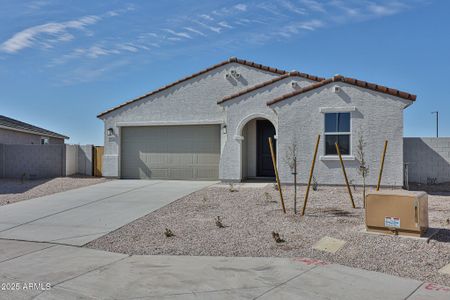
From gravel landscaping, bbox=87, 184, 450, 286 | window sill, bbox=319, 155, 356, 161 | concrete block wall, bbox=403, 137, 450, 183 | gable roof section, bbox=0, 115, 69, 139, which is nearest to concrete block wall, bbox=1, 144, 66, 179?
gable roof section, bbox=0, 115, 69, 139

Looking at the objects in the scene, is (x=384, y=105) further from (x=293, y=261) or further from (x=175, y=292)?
(x=175, y=292)

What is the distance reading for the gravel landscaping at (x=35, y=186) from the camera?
14425mm

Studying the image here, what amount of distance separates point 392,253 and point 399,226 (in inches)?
35.7

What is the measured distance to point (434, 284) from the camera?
5.29 metres

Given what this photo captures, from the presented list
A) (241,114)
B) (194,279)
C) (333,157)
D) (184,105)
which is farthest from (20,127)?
(194,279)

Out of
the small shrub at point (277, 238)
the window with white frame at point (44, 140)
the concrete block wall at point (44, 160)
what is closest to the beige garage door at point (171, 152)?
the concrete block wall at point (44, 160)

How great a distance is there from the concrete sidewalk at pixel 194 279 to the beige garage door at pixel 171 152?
10.8 metres

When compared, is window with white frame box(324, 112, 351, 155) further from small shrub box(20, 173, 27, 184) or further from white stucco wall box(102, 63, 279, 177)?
small shrub box(20, 173, 27, 184)

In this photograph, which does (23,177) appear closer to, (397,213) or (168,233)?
(168,233)

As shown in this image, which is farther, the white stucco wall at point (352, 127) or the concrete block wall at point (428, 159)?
the concrete block wall at point (428, 159)

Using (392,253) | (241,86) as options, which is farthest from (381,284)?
(241,86)

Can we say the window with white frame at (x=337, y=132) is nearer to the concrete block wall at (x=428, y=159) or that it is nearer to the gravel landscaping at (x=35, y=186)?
the concrete block wall at (x=428, y=159)

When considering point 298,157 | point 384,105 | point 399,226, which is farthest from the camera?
point 298,157

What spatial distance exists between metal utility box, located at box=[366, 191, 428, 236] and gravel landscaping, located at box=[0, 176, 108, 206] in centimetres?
1134
